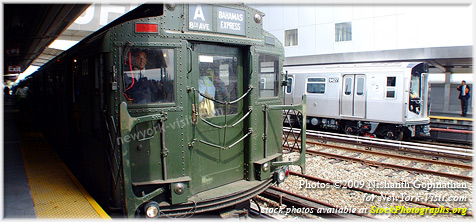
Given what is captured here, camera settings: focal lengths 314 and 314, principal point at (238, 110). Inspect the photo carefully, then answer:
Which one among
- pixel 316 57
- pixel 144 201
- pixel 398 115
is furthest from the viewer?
pixel 316 57

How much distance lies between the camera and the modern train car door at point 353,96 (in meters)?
13.0

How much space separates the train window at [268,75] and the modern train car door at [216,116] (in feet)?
1.33

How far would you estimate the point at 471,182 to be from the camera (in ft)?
24.5

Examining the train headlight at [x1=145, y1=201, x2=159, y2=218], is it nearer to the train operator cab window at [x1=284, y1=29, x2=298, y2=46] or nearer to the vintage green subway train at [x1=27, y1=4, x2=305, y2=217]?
the vintage green subway train at [x1=27, y1=4, x2=305, y2=217]

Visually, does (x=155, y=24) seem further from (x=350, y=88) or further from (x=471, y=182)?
(x=350, y=88)

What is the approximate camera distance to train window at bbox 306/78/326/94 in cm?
1420

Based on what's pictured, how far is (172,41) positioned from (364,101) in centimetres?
1063

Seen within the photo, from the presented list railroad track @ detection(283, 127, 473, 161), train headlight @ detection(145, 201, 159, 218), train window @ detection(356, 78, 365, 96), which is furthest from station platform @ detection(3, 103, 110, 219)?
train window @ detection(356, 78, 365, 96)

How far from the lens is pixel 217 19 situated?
461 centimetres

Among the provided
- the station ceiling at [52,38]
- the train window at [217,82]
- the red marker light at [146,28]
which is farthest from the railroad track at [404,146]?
the station ceiling at [52,38]

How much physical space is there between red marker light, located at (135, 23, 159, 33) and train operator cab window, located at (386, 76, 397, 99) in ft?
35.0

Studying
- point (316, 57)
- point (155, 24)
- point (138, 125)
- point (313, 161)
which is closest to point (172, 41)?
point (155, 24)

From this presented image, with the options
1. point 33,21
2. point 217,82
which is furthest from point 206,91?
point 33,21

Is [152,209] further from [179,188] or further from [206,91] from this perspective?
[206,91]
